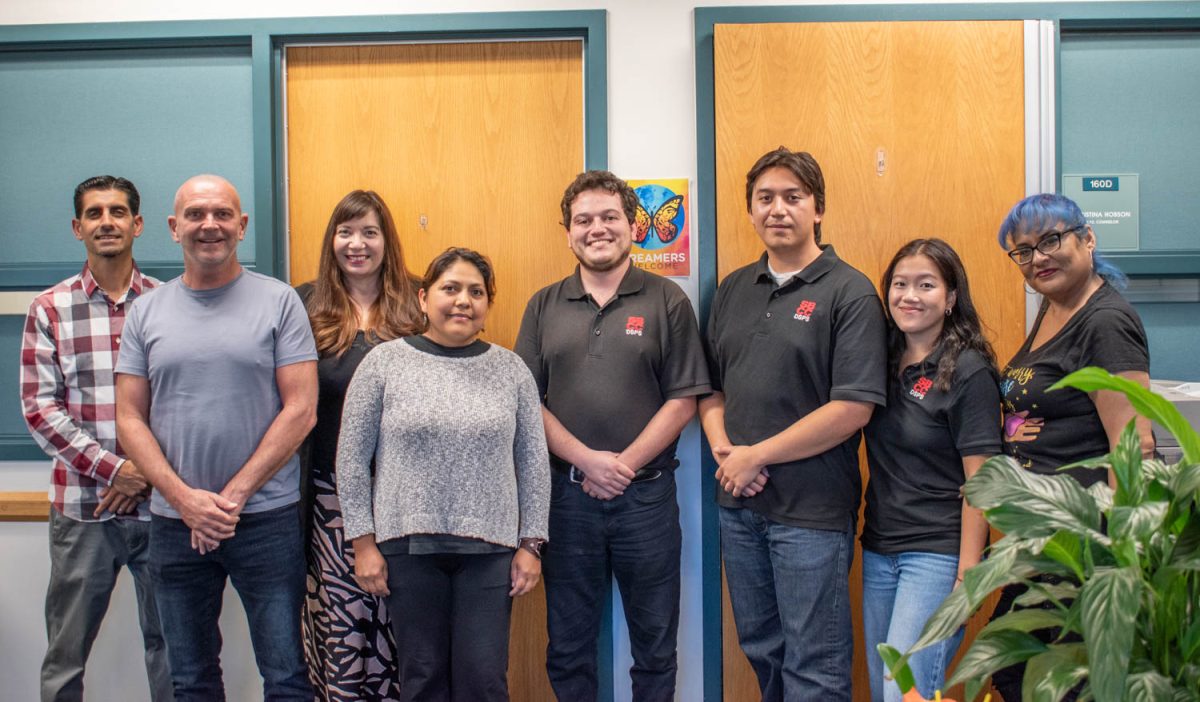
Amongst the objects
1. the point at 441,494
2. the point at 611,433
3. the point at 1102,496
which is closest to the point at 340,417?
the point at 441,494

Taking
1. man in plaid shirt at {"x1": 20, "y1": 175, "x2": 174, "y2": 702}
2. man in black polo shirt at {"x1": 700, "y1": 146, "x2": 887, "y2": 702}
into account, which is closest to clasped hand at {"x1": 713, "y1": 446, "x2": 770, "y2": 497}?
man in black polo shirt at {"x1": 700, "y1": 146, "x2": 887, "y2": 702}

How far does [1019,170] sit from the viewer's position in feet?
7.88

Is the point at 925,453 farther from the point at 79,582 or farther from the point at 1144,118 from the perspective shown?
the point at 79,582

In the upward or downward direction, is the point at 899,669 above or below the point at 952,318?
below

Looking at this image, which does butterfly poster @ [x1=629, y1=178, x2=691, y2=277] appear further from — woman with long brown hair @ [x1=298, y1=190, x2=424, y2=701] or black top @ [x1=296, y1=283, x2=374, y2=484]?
black top @ [x1=296, y1=283, x2=374, y2=484]

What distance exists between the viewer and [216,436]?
1.88m

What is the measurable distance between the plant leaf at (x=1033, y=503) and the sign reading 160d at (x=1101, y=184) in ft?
5.70

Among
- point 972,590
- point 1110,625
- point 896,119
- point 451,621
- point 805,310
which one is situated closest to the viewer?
point 1110,625

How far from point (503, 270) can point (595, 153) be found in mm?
477

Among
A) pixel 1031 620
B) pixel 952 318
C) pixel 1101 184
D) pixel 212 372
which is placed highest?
pixel 1101 184

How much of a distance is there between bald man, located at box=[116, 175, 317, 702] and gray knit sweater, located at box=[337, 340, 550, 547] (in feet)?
0.65

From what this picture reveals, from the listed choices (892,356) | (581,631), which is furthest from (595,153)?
(581,631)

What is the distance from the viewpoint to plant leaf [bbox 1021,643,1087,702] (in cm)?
104

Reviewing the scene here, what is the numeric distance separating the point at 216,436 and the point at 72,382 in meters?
0.63
